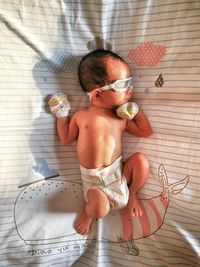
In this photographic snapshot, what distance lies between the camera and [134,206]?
3.59ft

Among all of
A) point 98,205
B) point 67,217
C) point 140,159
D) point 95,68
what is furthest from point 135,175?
point 95,68

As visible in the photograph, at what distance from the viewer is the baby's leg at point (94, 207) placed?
1.04 m

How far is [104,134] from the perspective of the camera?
1098 millimetres

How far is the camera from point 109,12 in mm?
1083

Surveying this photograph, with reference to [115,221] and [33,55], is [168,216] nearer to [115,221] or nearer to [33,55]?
[115,221]

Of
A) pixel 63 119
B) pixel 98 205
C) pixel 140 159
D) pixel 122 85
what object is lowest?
pixel 98 205

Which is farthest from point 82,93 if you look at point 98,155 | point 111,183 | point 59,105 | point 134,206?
point 134,206

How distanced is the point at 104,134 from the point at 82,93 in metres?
0.18

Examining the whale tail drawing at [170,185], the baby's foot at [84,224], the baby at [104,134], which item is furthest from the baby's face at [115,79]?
the baby's foot at [84,224]

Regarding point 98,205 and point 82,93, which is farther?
point 82,93

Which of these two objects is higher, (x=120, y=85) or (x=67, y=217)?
(x=120, y=85)

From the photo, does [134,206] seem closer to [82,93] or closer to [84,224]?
[84,224]

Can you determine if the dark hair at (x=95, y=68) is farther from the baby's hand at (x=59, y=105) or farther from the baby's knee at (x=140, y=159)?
the baby's knee at (x=140, y=159)

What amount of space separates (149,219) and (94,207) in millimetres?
198
